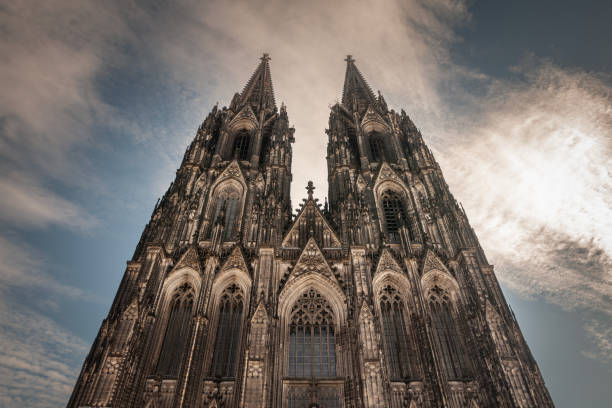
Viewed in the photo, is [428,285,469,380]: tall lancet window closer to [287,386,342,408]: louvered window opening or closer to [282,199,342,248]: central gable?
[287,386,342,408]: louvered window opening

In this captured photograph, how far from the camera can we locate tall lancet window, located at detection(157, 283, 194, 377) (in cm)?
1683

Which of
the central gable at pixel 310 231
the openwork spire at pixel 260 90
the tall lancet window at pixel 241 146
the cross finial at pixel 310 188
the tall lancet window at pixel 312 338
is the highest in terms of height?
the openwork spire at pixel 260 90

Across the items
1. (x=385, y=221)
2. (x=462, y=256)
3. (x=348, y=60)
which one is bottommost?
(x=462, y=256)

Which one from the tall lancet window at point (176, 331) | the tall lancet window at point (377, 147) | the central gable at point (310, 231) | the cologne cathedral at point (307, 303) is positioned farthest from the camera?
the tall lancet window at point (377, 147)

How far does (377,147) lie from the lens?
3002cm

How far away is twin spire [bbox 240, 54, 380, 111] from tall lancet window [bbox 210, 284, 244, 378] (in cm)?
1875

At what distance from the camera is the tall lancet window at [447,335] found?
17297 mm

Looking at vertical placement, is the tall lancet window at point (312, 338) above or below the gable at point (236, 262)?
below

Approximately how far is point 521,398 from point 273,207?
15298 mm

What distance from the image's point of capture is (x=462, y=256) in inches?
796

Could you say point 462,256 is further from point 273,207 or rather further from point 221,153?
point 221,153

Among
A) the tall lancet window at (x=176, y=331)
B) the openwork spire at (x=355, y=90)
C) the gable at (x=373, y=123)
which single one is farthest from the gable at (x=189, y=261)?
the openwork spire at (x=355, y=90)

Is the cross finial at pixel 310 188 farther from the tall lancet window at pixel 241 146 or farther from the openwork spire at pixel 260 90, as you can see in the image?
the openwork spire at pixel 260 90

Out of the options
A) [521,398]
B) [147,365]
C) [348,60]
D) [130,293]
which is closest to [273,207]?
[130,293]
